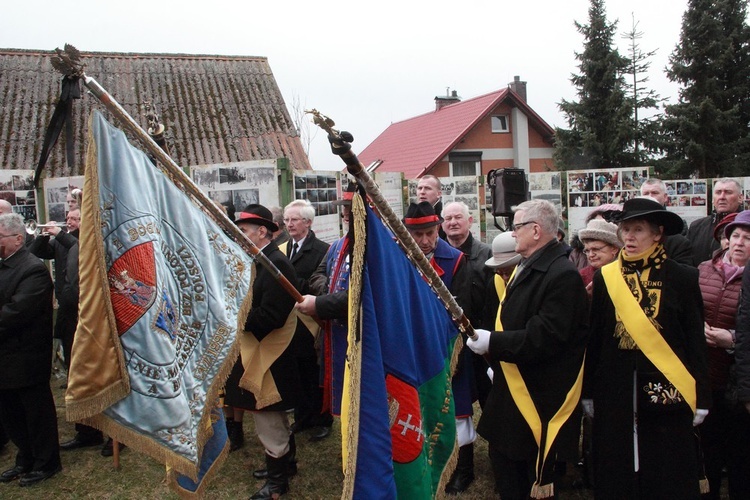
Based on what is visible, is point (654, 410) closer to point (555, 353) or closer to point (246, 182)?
point (555, 353)

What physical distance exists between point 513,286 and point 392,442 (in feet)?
3.88

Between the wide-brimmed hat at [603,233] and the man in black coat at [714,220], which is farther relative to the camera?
the man in black coat at [714,220]

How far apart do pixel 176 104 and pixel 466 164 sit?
16.2m

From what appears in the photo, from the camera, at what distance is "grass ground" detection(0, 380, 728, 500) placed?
4.29 meters

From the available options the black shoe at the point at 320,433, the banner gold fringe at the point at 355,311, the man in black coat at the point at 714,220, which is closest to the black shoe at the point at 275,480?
the black shoe at the point at 320,433

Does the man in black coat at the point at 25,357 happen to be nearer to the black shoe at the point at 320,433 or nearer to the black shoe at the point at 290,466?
the black shoe at the point at 290,466

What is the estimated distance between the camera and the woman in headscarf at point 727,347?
11.3 ft

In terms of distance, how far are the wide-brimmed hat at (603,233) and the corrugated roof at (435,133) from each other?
20207 mm

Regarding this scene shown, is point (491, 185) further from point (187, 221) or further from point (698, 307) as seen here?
point (187, 221)

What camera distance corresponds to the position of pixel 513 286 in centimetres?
325

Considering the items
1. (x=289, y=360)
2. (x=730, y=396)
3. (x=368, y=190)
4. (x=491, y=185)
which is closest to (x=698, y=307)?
(x=730, y=396)

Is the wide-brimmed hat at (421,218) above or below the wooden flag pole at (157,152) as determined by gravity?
below

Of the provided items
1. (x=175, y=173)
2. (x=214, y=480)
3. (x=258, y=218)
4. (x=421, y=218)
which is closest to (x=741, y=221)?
(x=421, y=218)

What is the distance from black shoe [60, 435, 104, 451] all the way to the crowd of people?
55 cm
